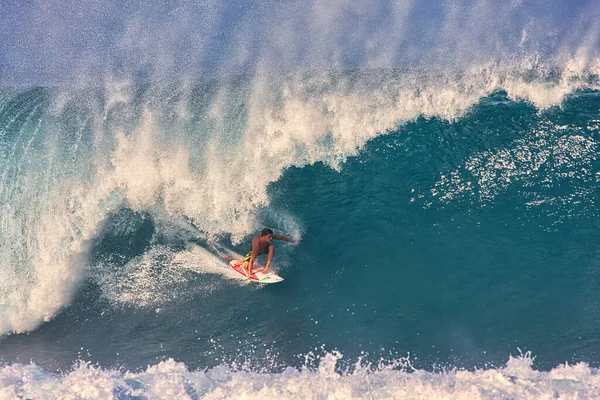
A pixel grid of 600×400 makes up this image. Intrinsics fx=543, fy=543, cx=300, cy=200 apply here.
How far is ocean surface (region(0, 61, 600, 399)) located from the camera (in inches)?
351

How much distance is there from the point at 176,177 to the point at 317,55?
513 centimetres

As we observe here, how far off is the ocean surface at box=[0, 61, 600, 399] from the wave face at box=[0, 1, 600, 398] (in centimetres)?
4

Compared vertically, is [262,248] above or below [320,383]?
above

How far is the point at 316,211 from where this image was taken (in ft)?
35.7

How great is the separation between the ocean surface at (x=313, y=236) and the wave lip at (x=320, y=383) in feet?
0.11

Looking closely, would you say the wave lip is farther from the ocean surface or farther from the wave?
the wave

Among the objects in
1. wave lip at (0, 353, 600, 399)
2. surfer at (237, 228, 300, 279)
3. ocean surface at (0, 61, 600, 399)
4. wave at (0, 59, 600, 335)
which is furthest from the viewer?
wave at (0, 59, 600, 335)

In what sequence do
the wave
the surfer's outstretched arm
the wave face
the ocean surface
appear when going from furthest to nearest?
the wave → the surfer's outstretched arm → the wave face → the ocean surface

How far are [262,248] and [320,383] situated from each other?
8.09 feet

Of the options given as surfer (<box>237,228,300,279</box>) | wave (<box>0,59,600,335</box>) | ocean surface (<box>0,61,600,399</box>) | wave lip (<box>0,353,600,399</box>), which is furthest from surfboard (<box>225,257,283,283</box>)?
wave lip (<box>0,353,600,399</box>)

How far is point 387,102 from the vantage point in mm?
12055

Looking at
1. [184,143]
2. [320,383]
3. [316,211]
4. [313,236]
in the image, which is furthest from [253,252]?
[184,143]

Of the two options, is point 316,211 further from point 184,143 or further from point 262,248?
point 184,143

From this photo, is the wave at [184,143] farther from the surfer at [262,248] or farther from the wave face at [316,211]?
the surfer at [262,248]
